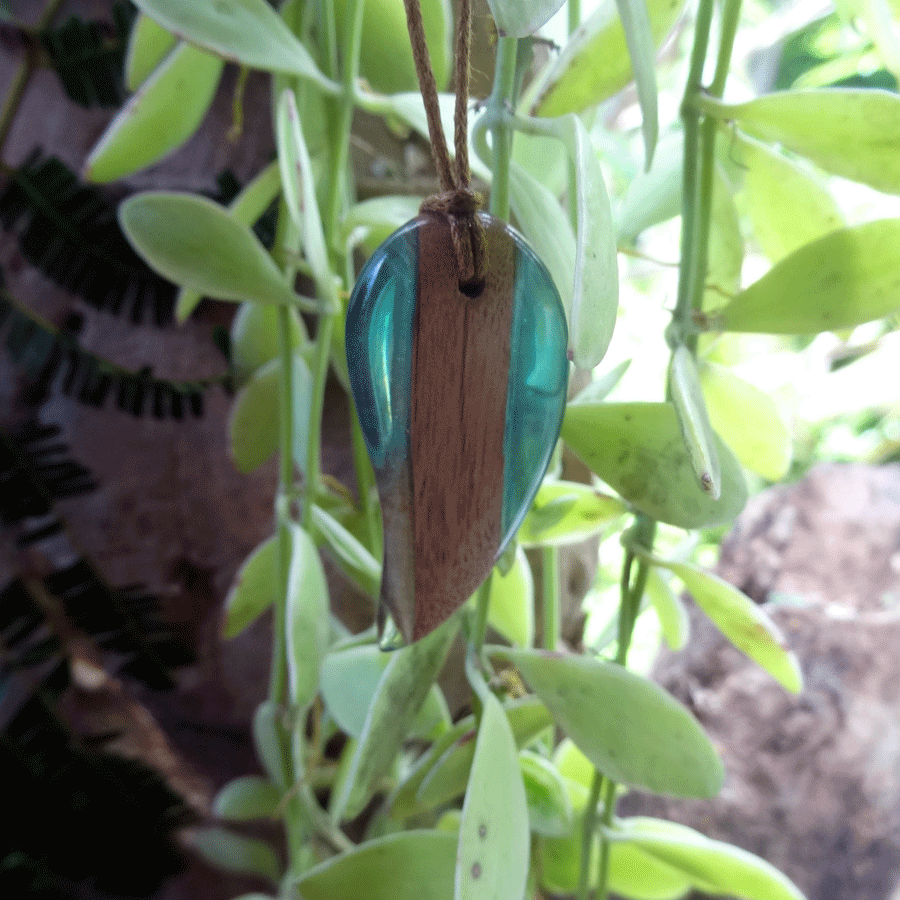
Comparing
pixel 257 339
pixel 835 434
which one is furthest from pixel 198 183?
pixel 835 434

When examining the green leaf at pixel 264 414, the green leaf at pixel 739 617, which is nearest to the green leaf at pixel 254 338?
the green leaf at pixel 264 414

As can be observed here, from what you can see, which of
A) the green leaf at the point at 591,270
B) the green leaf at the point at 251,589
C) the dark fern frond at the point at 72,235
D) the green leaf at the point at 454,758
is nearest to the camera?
the green leaf at the point at 591,270

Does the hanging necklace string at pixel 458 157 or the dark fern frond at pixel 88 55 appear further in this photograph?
the dark fern frond at pixel 88 55

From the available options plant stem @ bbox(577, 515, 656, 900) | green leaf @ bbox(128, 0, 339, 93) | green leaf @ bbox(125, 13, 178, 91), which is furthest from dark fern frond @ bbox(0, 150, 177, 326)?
plant stem @ bbox(577, 515, 656, 900)

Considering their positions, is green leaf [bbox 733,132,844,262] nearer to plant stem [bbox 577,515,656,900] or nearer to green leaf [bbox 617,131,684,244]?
green leaf [bbox 617,131,684,244]

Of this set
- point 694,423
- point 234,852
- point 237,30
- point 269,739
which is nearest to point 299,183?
point 237,30

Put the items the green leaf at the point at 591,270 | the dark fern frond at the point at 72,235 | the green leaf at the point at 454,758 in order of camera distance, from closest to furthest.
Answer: the green leaf at the point at 591,270 → the green leaf at the point at 454,758 → the dark fern frond at the point at 72,235

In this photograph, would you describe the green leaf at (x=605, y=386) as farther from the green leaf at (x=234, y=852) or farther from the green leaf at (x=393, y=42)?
the green leaf at (x=234, y=852)

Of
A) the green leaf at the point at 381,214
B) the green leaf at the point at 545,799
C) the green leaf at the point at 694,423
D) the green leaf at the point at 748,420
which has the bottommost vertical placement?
A: the green leaf at the point at 545,799

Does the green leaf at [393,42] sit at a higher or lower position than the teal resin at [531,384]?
higher
